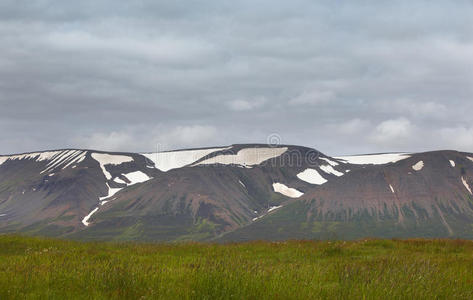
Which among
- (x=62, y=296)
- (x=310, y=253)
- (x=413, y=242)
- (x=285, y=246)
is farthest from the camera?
(x=413, y=242)

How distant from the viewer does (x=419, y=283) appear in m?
10.8

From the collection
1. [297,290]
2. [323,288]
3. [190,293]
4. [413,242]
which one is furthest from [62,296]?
[413,242]

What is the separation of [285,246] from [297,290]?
13.5 metres

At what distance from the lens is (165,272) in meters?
12.9

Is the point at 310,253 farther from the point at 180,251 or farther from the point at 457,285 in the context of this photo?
the point at 457,285

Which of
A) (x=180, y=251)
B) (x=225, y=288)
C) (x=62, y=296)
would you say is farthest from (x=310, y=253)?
(x=62, y=296)

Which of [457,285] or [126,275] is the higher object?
[126,275]

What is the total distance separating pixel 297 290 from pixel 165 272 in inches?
157

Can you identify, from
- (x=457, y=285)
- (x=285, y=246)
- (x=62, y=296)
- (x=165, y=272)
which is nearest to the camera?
(x=62, y=296)

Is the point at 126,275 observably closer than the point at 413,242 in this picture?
Yes

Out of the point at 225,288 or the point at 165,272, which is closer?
the point at 225,288

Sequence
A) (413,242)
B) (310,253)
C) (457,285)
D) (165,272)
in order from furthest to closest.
A: 1. (413,242)
2. (310,253)
3. (165,272)
4. (457,285)

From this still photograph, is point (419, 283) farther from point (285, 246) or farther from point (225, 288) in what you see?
point (285, 246)

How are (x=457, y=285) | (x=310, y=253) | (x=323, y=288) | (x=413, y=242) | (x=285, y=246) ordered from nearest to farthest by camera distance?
(x=323, y=288) < (x=457, y=285) < (x=310, y=253) < (x=285, y=246) < (x=413, y=242)
